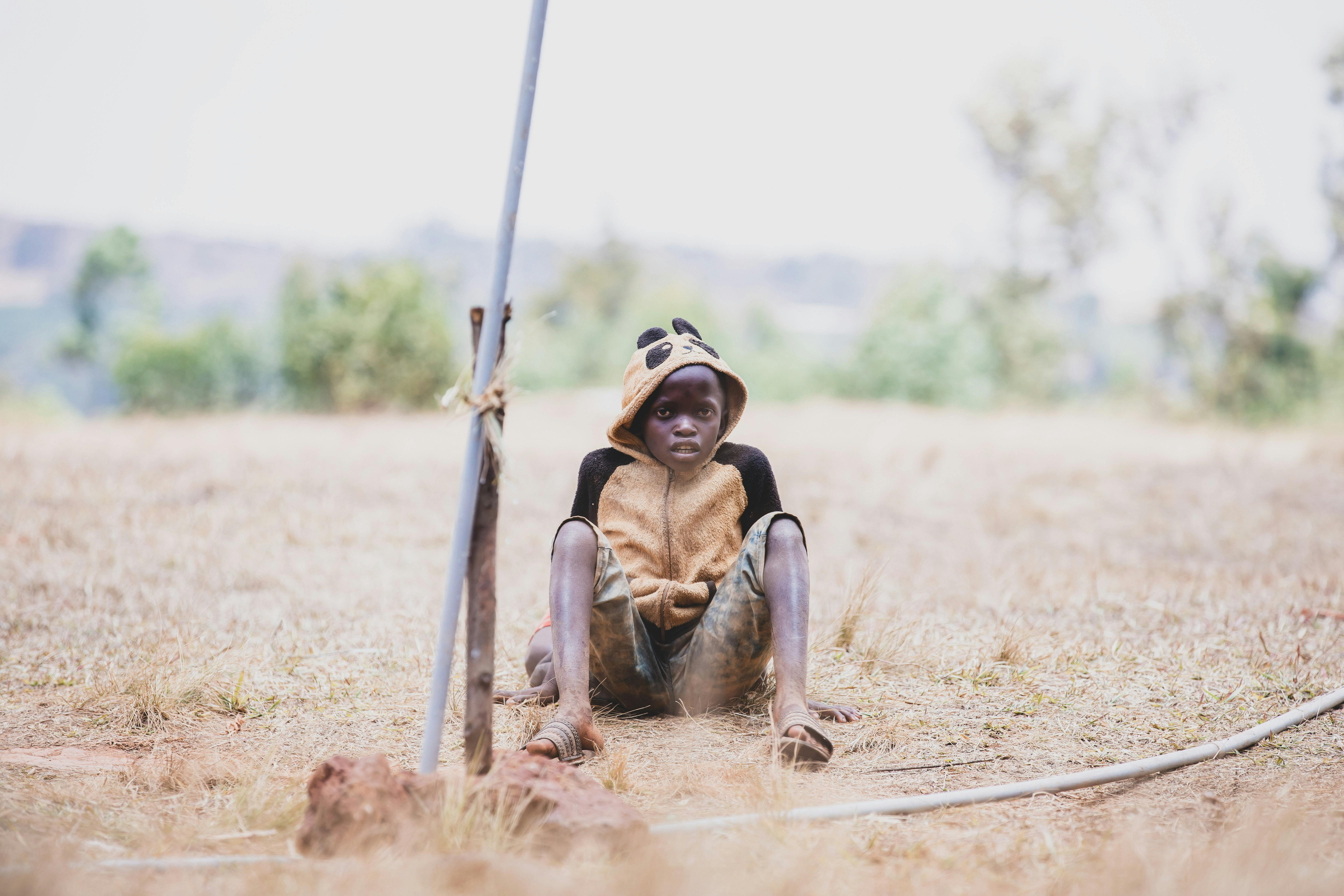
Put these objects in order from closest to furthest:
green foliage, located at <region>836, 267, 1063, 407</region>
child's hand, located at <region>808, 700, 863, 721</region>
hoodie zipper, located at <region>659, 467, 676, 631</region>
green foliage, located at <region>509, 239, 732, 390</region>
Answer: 1. hoodie zipper, located at <region>659, 467, 676, 631</region>
2. child's hand, located at <region>808, 700, 863, 721</region>
3. green foliage, located at <region>836, 267, 1063, 407</region>
4. green foliage, located at <region>509, 239, 732, 390</region>

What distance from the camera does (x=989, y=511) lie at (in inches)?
336

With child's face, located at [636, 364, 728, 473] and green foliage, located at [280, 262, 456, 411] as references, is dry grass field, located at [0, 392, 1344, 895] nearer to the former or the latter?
child's face, located at [636, 364, 728, 473]

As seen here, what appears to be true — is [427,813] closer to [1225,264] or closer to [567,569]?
[567,569]

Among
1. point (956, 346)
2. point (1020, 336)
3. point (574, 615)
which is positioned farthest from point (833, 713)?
point (1020, 336)

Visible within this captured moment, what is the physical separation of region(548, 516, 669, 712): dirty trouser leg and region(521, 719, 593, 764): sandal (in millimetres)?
258

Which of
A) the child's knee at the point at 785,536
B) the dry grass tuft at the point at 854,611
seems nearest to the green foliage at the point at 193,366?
the dry grass tuft at the point at 854,611

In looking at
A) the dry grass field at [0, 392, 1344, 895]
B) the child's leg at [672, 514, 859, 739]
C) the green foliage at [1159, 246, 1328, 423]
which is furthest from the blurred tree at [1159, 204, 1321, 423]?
the child's leg at [672, 514, 859, 739]

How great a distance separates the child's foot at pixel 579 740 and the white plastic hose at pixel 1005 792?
1.59ft

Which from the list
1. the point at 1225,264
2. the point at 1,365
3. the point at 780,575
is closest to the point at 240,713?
the point at 780,575

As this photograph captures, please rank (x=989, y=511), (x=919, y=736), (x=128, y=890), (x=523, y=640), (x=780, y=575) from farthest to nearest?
(x=989, y=511) < (x=523, y=640) < (x=919, y=736) < (x=780, y=575) < (x=128, y=890)

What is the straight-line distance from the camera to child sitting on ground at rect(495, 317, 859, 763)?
2.79 metres

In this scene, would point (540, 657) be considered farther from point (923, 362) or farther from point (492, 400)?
point (923, 362)

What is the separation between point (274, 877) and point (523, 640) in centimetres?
265

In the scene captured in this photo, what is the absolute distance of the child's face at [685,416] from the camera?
9.50 feet
